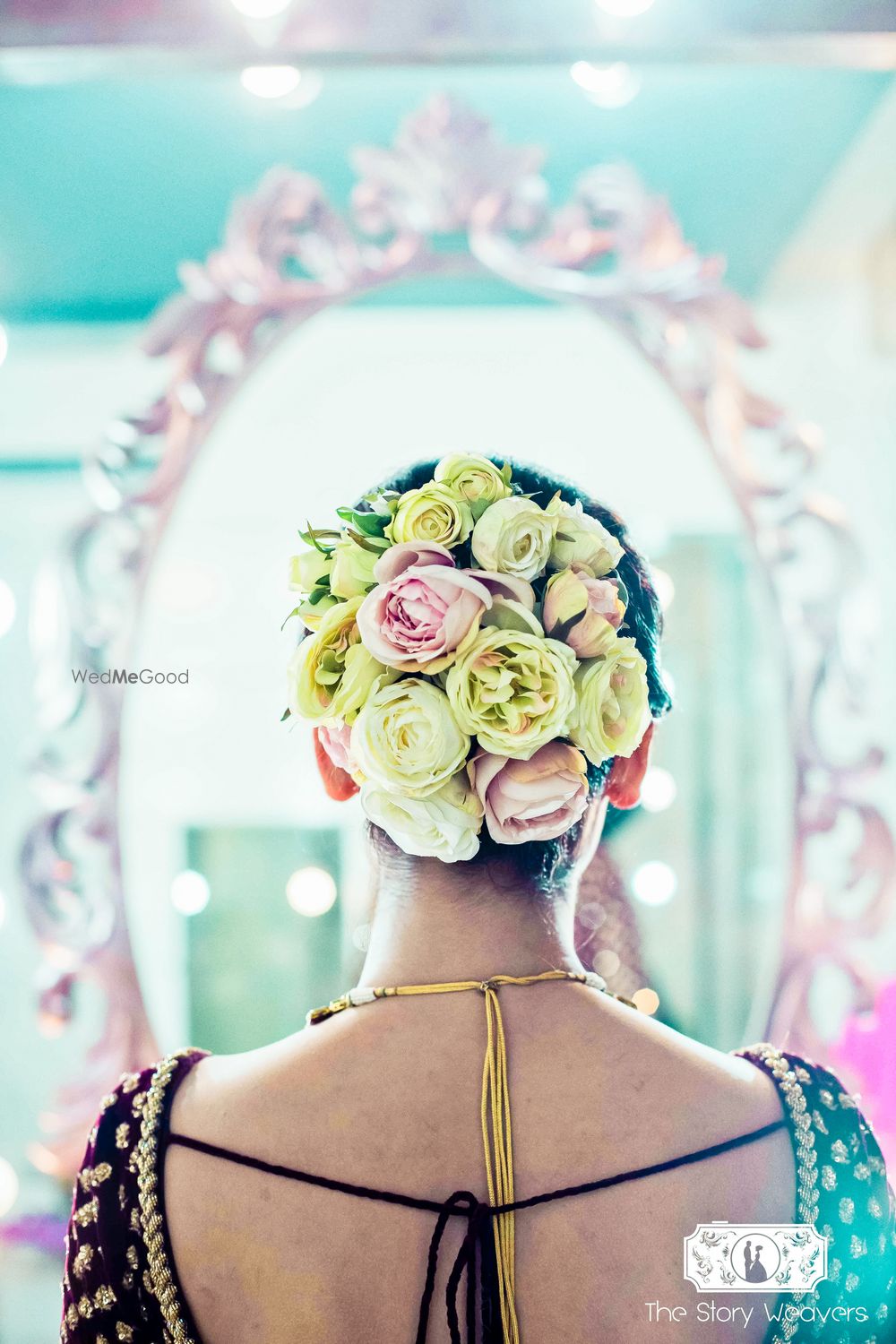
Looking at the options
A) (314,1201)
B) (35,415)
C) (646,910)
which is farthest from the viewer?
(35,415)

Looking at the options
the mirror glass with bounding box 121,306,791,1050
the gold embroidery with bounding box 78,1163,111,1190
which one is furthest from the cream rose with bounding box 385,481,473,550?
the mirror glass with bounding box 121,306,791,1050

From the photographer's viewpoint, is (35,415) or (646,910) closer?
(646,910)

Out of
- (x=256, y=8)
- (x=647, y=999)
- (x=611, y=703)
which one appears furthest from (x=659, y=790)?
(x=256, y=8)

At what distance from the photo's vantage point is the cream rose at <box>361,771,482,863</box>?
559 millimetres

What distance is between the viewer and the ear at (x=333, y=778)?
0.65 metres

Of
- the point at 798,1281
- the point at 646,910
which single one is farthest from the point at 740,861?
the point at 798,1281

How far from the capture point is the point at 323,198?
4.13ft

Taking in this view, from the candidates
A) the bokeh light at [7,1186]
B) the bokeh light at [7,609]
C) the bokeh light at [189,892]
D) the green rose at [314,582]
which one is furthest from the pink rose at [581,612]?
the bokeh light at [7,1186]

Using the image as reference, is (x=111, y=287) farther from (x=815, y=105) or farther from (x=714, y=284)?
(x=815, y=105)

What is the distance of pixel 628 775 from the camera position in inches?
25.9

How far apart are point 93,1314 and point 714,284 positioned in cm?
116

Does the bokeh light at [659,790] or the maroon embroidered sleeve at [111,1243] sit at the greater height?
the bokeh light at [659,790]

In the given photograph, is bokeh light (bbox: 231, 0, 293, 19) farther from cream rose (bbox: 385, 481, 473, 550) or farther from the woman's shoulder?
the woman's shoulder

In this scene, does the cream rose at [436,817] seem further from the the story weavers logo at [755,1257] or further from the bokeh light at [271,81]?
the bokeh light at [271,81]
